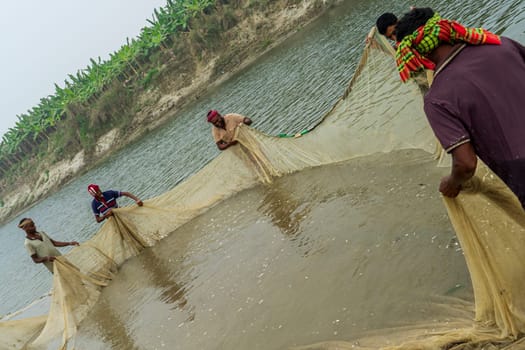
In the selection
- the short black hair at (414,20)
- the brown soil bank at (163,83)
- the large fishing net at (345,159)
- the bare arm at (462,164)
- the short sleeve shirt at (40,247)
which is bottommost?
the large fishing net at (345,159)

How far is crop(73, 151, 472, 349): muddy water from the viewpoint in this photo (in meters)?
3.82

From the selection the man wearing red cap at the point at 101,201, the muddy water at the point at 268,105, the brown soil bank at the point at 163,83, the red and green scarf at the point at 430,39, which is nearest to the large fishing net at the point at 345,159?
the man wearing red cap at the point at 101,201

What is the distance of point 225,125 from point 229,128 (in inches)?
4.2

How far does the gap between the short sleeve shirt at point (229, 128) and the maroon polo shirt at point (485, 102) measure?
17.9 feet

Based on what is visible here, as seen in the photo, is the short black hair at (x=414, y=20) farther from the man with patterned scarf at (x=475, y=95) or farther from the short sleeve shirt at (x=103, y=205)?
the short sleeve shirt at (x=103, y=205)

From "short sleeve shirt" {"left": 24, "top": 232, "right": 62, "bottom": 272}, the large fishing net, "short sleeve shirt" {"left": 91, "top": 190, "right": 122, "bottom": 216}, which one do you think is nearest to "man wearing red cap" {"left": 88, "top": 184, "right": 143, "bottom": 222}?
"short sleeve shirt" {"left": 91, "top": 190, "right": 122, "bottom": 216}

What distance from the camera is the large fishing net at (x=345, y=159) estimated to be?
8.74ft

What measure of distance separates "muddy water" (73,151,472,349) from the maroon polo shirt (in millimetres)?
1523

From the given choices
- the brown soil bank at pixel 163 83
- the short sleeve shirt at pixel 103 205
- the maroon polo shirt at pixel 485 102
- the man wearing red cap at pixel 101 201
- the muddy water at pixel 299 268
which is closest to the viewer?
the maroon polo shirt at pixel 485 102

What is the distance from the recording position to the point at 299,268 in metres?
5.04

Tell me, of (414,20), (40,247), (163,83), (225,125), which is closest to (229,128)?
(225,125)

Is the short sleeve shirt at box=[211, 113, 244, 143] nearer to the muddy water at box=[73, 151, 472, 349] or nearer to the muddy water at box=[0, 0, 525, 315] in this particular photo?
the muddy water at box=[73, 151, 472, 349]

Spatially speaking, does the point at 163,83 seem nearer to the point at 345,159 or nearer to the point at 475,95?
the point at 345,159

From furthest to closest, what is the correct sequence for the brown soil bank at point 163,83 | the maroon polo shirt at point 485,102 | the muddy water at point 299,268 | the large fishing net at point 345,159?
the brown soil bank at point 163,83
the muddy water at point 299,268
the large fishing net at point 345,159
the maroon polo shirt at point 485,102
